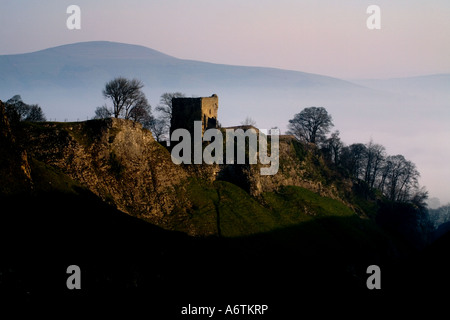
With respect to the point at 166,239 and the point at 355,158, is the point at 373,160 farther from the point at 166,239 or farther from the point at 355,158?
the point at 166,239

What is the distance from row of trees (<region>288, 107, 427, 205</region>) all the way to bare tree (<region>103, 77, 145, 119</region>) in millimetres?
34114

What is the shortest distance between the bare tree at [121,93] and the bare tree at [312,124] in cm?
3398

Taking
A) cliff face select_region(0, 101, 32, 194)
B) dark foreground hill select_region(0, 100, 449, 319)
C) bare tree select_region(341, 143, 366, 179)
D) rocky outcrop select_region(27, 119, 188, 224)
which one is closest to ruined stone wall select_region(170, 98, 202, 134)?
dark foreground hill select_region(0, 100, 449, 319)

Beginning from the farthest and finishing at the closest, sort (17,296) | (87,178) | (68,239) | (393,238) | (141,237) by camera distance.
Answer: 1. (393,238)
2. (87,178)
3. (141,237)
4. (68,239)
5. (17,296)

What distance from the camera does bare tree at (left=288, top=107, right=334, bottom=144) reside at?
8719 cm

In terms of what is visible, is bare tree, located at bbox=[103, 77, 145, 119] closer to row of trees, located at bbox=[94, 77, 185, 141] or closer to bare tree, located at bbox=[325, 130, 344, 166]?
row of trees, located at bbox=[94, 77, 185, 141]

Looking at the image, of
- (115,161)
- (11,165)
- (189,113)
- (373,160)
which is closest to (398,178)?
(373,160)

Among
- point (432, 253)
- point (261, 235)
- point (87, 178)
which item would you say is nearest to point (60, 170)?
point (87, 178)

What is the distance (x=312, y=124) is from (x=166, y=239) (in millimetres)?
49764

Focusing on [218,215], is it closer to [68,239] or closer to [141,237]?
[141,237]

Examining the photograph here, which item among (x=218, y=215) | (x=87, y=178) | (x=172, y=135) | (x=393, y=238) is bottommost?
(x=393, y=238)

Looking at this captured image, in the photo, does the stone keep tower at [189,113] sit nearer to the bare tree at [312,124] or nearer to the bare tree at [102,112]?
the bare tree at [102,112]

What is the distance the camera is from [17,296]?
28156 millimetres

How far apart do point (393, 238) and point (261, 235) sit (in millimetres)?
31899
